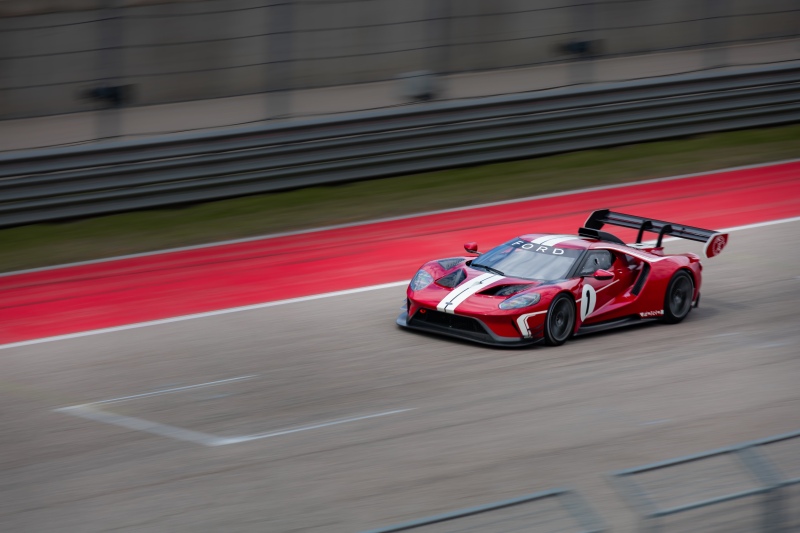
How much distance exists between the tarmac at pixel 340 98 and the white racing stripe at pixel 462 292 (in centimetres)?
721

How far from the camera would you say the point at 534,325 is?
10.1 m

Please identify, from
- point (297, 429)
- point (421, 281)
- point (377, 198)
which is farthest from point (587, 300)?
point (377, 198)

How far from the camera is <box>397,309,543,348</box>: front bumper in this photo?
10.1m

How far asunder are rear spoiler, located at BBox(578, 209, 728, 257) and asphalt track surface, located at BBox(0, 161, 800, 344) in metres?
2.75

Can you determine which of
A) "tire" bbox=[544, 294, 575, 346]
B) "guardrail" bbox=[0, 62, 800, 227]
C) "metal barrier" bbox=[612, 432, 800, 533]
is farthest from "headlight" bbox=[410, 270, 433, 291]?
"guardrail" bbox=[0, 62, 800, 227]

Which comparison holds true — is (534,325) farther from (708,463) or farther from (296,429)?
(708,463)

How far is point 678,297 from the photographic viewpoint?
1141 cm

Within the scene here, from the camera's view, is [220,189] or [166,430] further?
[220,189]

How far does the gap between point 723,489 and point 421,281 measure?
6.46 meters

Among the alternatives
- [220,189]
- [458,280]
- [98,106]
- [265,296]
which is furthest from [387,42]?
[458,280]

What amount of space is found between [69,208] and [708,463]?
1270 centimetres

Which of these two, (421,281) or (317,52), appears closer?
(421,281)

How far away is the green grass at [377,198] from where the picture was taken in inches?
585

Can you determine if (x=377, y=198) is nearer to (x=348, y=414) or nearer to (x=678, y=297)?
(x=678, y=297)
